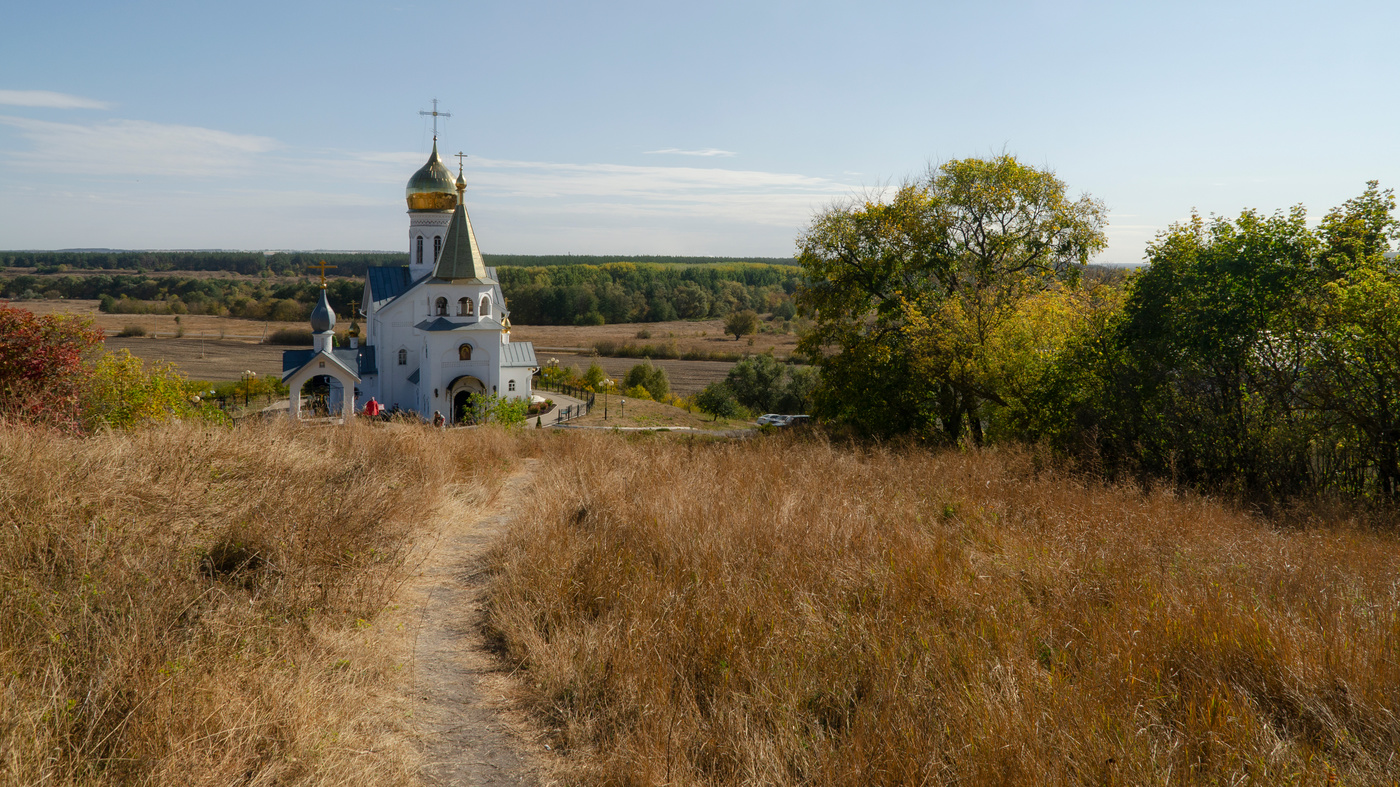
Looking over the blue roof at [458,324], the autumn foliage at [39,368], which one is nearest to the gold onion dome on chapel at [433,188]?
the blue roof at [458,324]

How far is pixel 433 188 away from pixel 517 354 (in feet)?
34.0

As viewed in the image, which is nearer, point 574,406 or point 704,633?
point 704,633

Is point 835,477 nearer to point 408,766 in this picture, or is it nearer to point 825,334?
point 408,766

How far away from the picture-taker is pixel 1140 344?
12.0 metres

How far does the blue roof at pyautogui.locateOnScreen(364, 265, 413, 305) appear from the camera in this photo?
1641 inches

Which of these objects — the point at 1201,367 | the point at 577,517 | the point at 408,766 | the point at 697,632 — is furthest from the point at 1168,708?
the point at 1201,367

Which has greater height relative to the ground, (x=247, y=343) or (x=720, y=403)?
(x=720, y=403)

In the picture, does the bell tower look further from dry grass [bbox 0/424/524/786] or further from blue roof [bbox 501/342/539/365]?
dry grass [bbox 0/424/524/786]

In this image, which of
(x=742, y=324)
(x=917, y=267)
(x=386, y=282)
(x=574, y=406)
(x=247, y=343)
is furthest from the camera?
(x=742, y=324)

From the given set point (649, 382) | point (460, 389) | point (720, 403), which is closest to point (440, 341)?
A: point (460, 389)

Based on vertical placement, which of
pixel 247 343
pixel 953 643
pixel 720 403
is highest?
pixel 953 643

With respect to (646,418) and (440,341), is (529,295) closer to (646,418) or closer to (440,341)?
(646,418)

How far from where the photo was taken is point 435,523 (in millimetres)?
7945

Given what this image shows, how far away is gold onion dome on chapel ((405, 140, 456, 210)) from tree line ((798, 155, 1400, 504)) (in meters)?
27.5
